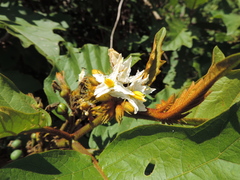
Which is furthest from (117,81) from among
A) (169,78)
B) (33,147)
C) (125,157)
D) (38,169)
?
(169,78)

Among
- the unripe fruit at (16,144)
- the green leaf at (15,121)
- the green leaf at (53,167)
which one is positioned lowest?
the unripe fruit at (16,144)

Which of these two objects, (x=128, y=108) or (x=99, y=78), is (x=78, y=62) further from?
(x=128, y=108)

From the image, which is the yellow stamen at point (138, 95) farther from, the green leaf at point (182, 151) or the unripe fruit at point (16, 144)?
the unripe fruit at point (16, 144)

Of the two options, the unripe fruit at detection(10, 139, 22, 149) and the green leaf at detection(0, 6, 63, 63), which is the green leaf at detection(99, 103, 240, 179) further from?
the green leaf at detection(0, 6, 63, 63)

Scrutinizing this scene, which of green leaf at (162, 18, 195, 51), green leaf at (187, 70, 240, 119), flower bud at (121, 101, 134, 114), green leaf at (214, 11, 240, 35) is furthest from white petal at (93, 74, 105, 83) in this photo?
green leaf at (214, 11, 240, 35)

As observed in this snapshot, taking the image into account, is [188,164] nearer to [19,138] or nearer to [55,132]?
[55,132]

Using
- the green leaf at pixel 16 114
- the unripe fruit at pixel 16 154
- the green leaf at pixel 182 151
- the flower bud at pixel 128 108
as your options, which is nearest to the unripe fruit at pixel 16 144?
the unripe fruit at pixel 16 154
